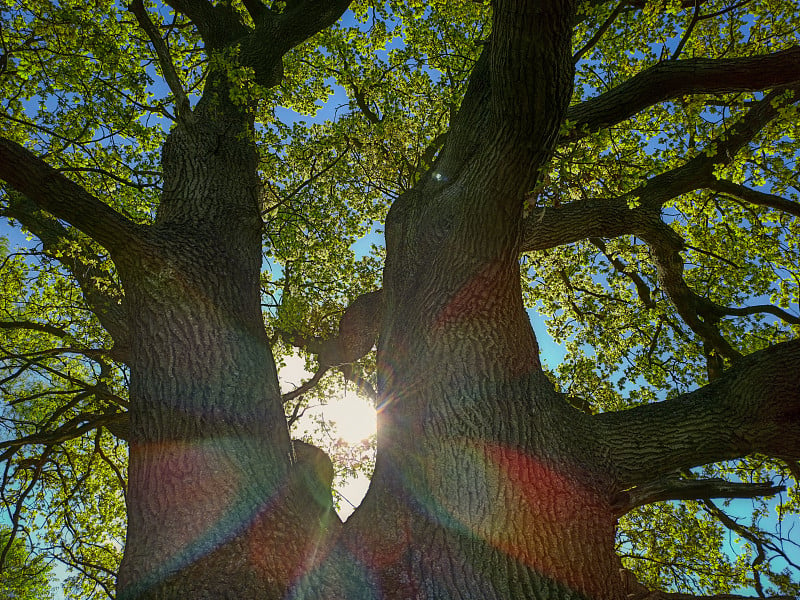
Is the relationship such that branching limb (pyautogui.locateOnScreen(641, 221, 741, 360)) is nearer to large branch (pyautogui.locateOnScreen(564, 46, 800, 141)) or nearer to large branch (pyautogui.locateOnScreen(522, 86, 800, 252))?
large branch (pyautogui.locateOnScreen(522, 86, 800, 252))

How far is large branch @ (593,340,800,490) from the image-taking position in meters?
3.19

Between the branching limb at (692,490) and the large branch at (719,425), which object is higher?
the large branch at (719,425)

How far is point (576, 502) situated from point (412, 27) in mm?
9066

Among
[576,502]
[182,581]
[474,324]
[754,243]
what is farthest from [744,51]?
[182,581]

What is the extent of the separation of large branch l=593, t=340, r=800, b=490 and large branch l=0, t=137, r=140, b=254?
4325 millimetres

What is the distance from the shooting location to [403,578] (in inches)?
113

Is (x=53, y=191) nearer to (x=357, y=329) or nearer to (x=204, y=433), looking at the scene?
(x=204, y=433)

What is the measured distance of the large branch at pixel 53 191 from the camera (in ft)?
11.9

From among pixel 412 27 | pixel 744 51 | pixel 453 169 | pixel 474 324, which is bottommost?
pixel 474 324

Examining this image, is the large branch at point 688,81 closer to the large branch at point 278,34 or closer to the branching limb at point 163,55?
the branching limb at point 163,55

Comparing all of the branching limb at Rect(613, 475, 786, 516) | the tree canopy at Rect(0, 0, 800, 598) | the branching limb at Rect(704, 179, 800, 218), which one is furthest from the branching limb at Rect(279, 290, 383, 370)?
the branching limb at Rect(704, 179, 800, 218)

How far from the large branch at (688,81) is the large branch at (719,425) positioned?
2.18m

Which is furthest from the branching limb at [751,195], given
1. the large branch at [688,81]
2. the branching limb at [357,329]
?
the branching limb at [357,329]

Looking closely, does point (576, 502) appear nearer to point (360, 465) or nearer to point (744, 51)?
point (360, 465)
